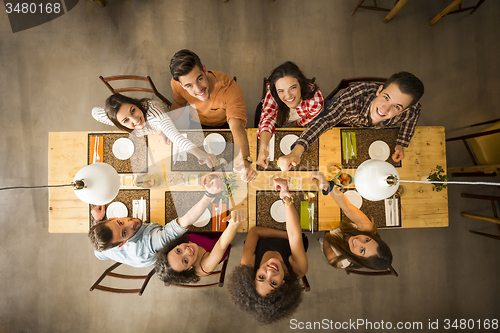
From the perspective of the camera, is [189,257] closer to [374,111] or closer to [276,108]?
[276,108]

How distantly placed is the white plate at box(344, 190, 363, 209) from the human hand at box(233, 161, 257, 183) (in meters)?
0.86

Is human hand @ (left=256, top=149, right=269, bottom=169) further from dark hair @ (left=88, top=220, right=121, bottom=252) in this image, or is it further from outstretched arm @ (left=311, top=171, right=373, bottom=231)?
dark hair @ (left=88, top=220, right=121, bottom=252)

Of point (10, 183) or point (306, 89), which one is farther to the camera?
point (10, 183)

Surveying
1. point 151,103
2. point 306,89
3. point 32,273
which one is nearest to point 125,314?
point 32,273

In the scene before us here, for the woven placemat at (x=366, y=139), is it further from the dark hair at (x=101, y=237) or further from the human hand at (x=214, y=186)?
A: the dark hair at (x=101, y=237)

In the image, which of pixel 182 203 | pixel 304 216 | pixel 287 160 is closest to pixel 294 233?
pixel 304 216

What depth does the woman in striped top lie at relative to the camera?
1843 millimetres

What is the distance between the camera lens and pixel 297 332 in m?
2.80

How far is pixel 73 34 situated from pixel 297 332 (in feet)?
15.8

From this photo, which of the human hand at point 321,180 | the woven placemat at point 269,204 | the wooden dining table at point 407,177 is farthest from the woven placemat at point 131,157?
the human hand at point 321,180

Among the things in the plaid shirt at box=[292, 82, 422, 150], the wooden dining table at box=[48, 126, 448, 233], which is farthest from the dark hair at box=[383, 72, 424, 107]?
the wooden dining table at box=[48, 126, 448, 233]

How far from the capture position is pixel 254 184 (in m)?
2.13

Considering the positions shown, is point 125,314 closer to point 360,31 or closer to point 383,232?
point 383,232

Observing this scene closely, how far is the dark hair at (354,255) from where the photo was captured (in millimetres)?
1853
